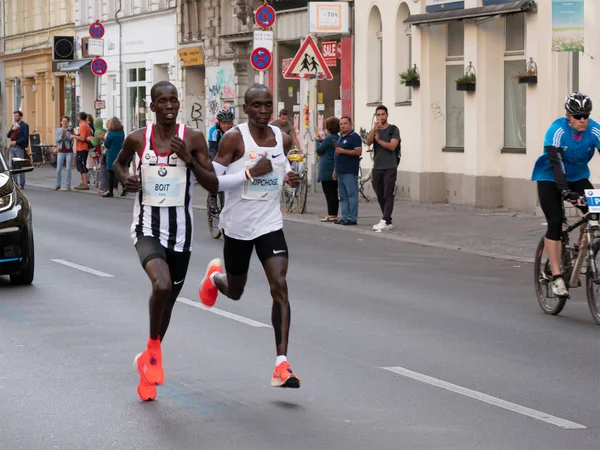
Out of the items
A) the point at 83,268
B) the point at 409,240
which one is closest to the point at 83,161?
the point at 409,240

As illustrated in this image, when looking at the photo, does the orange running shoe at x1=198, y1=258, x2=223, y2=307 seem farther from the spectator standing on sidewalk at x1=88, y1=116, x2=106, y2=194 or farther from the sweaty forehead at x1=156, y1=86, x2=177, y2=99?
the spectator standing on sidewalk at x1=88, y1=116, x2=106, y2=194

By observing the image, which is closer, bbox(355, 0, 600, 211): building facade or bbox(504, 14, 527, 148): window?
bbox(355, 0, 600, 211): building facade

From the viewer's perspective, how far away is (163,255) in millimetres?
8320

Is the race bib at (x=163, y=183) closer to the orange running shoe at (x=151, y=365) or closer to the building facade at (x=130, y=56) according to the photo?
the orange running shoe at (x=151, y=365)

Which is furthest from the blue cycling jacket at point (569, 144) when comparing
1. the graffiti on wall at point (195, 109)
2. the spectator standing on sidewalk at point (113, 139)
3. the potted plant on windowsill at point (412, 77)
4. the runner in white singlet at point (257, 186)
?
the graffiti on wall at point (195, 109)

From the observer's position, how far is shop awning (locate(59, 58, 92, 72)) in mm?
53944

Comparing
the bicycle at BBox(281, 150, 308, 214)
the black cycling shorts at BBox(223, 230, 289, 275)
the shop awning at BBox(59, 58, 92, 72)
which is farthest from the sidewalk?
the shop awning at BBox(59, 58, 92, 72)

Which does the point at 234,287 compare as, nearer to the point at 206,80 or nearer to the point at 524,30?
the point at 524,30

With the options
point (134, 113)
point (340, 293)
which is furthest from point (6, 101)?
point (340, 293)

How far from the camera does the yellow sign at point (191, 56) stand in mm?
43531

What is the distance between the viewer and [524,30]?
25578 mm

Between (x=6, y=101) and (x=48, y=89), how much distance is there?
27.9ft

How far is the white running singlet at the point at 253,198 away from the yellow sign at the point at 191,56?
35.1 m

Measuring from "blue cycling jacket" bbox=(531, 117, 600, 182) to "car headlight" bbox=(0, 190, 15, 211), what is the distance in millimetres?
5226
